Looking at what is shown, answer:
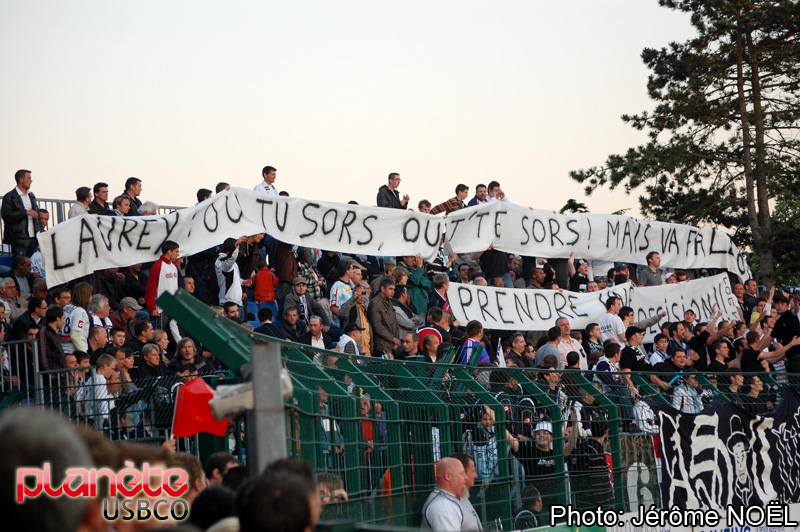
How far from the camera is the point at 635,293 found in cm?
1916

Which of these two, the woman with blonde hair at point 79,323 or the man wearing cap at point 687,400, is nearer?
the man wearing cap at point 687,400

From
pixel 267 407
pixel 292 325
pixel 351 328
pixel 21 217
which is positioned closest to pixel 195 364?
pixel 351 328

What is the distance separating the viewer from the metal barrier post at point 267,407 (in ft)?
13.5

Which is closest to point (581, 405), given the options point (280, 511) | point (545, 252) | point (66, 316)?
point (66, 316)

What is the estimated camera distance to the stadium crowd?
28.7ft

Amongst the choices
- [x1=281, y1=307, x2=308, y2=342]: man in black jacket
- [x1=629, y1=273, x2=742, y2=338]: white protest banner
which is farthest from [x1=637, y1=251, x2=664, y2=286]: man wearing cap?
[x1=281, y1=307, x2=308, y2=342]: man in black jacket

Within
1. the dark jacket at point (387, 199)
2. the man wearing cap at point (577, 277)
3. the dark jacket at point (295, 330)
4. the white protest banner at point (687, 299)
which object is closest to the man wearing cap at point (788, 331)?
the white protest banner at point (687, 299)

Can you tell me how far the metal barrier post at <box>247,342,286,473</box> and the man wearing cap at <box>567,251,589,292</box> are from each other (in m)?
15.2

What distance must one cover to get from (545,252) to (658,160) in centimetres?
1269

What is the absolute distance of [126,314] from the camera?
12.8m

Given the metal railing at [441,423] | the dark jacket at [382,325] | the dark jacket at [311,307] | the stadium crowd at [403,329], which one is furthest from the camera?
the dark jacket at [311,307]

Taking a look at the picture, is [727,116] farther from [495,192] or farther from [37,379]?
[37,379]

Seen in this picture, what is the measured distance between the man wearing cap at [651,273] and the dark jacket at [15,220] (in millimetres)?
11465

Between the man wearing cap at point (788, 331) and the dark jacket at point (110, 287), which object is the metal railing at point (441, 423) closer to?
the dark jacket at point (110, 287)
